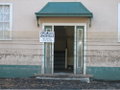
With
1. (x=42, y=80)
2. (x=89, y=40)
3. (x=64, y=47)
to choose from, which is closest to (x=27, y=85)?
(x=42, y=80)

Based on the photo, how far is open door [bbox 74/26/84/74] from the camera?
18.2 metres

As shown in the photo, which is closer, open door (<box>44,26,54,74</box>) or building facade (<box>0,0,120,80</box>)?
building facade (<box>0,0,120,80</box>)

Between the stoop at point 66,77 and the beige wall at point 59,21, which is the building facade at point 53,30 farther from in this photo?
the stoop at point 66,77

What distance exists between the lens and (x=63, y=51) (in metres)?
21.3

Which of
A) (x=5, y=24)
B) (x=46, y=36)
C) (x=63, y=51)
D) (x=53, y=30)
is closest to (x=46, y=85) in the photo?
(x=46, y=36)

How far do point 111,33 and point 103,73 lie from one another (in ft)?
6.89

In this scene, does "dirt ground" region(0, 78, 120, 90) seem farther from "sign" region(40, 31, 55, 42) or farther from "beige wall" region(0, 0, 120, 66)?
"sign" region(40, 31, 55, 42)

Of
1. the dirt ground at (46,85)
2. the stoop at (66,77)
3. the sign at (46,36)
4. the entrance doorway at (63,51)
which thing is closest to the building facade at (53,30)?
the sign at (46,36)

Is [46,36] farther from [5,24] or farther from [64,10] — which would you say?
[5,24]

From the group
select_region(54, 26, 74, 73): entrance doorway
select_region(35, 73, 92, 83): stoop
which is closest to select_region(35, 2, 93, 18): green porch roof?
select_region(54, 26, 74, 73): entrance doorway

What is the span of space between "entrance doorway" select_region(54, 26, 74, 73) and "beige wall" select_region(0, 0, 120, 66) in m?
2.33

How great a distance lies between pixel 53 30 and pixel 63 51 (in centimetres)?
333

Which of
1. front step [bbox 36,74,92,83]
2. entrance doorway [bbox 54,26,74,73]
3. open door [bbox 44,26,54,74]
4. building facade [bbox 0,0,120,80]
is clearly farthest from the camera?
entrance doorway [bbox 54,26,74,73]

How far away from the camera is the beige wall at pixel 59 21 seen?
18141mm
